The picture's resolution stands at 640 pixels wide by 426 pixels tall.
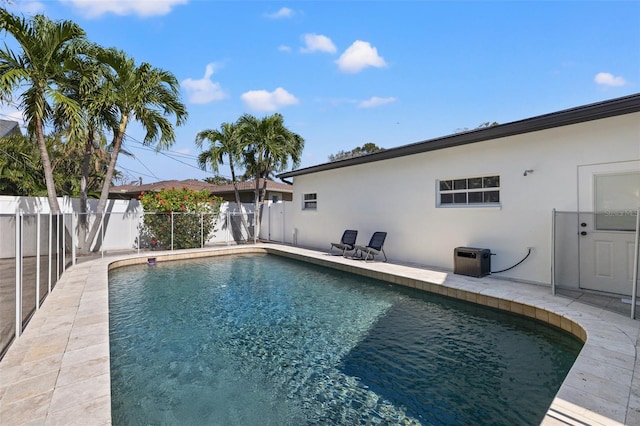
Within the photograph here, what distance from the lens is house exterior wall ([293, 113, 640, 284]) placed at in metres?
5.70

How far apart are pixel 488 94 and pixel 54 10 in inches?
530

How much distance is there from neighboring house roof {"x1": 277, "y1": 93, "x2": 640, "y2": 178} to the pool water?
11.8 feet

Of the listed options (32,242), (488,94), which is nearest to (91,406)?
(32,242)

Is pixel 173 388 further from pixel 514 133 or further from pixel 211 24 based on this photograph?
pixel 211 24

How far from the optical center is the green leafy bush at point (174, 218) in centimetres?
1188

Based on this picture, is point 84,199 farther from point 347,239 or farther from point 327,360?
point 327,360

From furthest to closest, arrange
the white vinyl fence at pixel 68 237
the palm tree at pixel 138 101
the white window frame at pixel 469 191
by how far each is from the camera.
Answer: the palm tree at pixel 138 101 → the white window frame at pixel 469 191 → the white vinyl fence at pixel 68 237

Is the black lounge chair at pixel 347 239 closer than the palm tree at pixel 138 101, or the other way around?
the palm tree at pixel 138 101

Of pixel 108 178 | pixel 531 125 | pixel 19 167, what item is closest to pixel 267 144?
pixel 108 178

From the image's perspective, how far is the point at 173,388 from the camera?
10.2 feet

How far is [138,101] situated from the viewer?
10047 mm

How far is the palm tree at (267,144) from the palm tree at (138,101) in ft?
8.90

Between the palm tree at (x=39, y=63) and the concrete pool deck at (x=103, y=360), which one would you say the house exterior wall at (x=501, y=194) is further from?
the palm tree at (x=39, y=63)

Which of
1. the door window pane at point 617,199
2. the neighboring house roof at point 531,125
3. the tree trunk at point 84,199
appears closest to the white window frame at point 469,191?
the neighboring house roof at point 531,125
